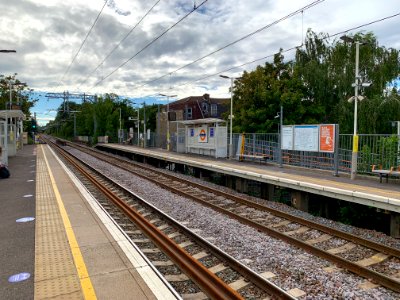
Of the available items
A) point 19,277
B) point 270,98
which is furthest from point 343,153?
point 19,277

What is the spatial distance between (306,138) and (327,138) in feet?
4.66

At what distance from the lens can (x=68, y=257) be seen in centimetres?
554

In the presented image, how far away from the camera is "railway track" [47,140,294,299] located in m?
4.88

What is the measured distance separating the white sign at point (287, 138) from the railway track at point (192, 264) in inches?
389

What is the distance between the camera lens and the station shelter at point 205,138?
24.4 metres

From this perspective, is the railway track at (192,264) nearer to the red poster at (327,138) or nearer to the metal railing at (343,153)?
the red poster at (327,138)

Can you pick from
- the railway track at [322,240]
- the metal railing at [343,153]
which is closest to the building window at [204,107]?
the metal railing at [343,153]

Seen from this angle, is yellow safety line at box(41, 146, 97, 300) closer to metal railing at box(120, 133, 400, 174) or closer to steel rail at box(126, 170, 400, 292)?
steel rail at box(126, 170, 400, 292)

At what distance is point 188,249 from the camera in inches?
274

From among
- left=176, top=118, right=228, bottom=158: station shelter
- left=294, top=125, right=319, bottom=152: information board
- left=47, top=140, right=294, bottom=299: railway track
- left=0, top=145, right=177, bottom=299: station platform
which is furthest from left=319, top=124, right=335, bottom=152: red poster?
left=0, top=145, right=177, bottom=299: station platform

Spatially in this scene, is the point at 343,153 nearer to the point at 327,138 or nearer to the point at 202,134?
the point at 327,138

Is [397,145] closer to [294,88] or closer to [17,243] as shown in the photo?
[17,243]

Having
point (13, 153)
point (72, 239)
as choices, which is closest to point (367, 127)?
point (72, 239)

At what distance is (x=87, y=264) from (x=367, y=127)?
22.0 meters
